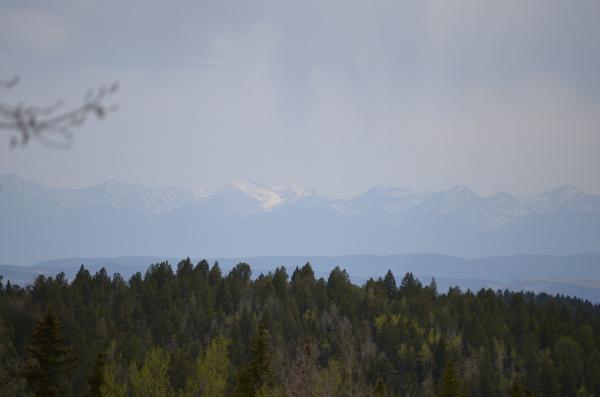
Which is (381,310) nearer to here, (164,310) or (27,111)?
(164,310)

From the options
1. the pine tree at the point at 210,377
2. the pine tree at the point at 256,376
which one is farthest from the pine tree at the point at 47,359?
the pine tree at the point at 210,377

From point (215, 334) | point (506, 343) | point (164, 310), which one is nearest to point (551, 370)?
point (506, 343)

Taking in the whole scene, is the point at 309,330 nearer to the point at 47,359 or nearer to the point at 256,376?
the point at 256,376

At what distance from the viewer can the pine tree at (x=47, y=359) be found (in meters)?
60.8

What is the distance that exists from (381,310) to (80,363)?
67.3 meters

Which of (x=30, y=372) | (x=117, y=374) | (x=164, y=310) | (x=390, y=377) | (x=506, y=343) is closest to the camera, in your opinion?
(x=30, y=372)

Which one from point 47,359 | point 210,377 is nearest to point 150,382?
point 210,377

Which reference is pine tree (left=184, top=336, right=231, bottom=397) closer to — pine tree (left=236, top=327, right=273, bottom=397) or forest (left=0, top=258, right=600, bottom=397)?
forest (left=0, top=258, right=600, bottom=397)

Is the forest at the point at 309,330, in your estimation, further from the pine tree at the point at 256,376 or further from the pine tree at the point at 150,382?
the pine tree at the point at 256,376

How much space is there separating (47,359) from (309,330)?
3204 inches

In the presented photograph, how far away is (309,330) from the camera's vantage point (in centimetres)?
13950

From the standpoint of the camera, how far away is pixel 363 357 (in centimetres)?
13275

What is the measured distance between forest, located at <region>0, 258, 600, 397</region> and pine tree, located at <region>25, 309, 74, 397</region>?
28.0m

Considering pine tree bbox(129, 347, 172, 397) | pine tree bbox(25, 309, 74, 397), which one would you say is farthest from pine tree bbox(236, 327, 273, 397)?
pine tree bbox(129, 347, 172, 397)
